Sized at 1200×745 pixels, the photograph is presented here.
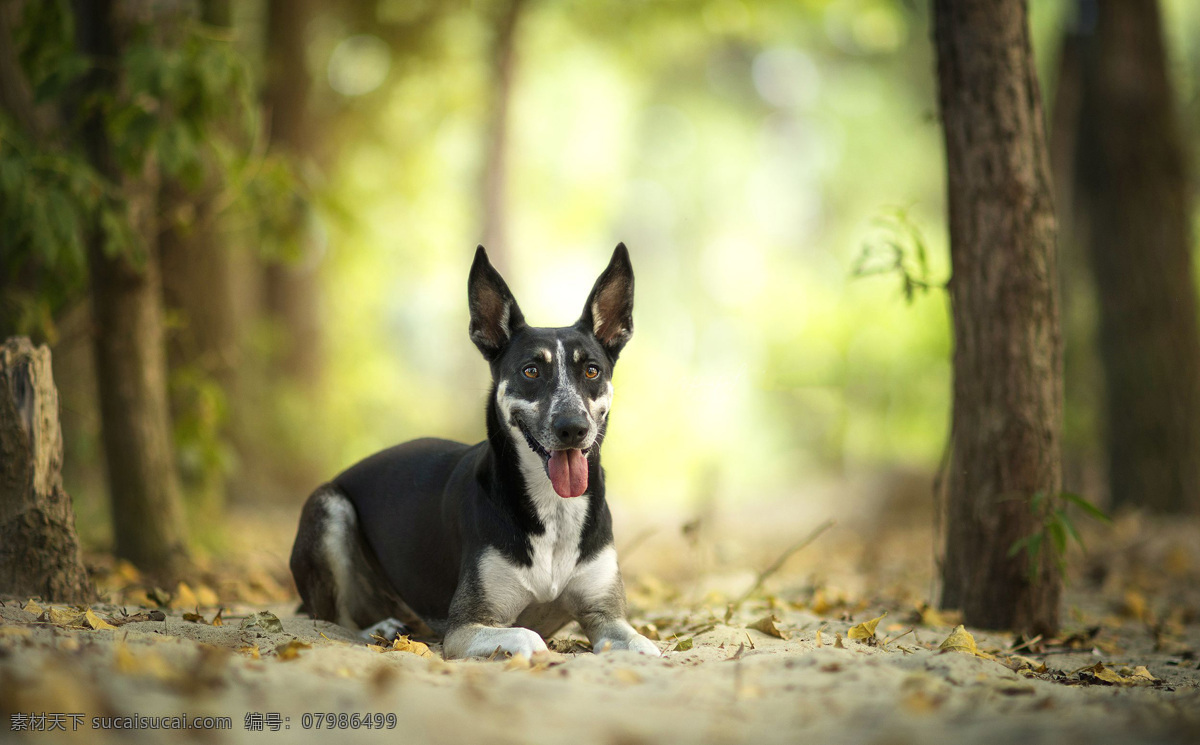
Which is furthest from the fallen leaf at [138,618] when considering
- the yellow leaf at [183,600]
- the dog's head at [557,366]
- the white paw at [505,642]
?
the dog's head at [557,366]

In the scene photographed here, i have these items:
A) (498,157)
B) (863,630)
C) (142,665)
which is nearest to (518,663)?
(142,665)

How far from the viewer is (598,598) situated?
4930 mm

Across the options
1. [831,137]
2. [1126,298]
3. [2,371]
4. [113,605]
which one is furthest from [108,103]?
[831,137]

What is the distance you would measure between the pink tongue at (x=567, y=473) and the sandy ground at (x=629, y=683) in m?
0.86

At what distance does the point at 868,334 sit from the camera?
830 inches

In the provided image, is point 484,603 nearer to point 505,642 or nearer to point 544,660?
point 505,642

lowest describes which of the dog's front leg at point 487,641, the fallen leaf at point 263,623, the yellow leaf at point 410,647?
the yellow leaf at point 410,647

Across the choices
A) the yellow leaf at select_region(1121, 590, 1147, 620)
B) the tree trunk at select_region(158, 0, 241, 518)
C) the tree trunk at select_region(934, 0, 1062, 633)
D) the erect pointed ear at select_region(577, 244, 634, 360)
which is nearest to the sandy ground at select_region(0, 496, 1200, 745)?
the tree trunk at select_region(934, 0, 1062, 633)

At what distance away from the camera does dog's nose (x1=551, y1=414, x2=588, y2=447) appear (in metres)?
4.66

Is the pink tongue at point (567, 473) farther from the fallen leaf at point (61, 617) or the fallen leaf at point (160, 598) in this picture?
the fallen leaf at point (160, 598)

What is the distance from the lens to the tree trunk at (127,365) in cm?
721

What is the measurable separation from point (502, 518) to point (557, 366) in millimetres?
863

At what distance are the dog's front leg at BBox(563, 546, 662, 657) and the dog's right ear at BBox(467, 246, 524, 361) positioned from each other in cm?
137

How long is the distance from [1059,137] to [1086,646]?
8.96m
